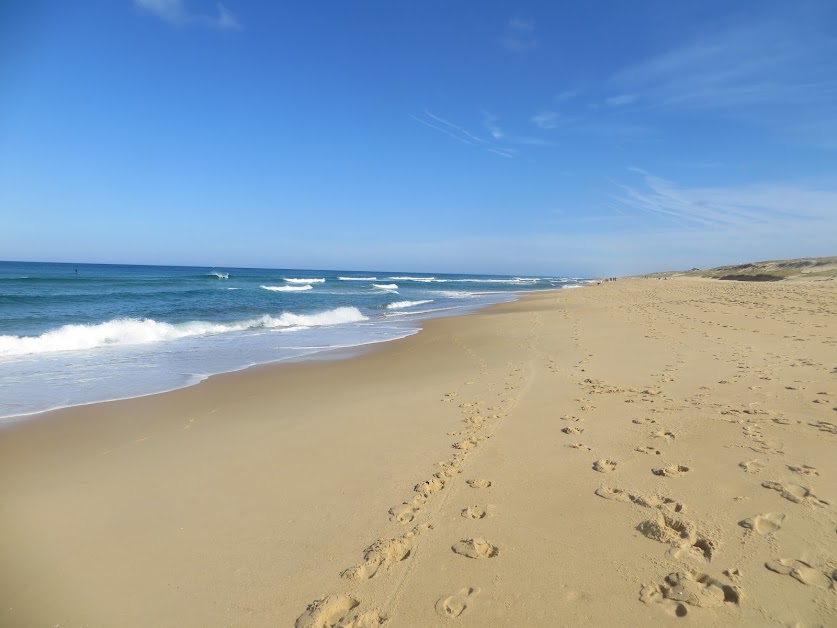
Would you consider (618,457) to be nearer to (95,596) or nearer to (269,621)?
(269,621)

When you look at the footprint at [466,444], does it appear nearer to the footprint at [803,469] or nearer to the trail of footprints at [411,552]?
the trail of footprints at [411,552]

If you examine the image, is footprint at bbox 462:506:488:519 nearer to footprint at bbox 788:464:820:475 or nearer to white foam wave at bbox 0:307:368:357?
footprint at bbox 788:464:820:475

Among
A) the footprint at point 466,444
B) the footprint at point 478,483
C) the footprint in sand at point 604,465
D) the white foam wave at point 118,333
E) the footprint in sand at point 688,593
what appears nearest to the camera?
the footprint in sand at point 688,593

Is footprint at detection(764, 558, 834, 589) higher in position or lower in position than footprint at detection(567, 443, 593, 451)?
higher

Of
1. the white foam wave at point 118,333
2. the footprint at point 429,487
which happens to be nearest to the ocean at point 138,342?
the white foam wave at point 118,333

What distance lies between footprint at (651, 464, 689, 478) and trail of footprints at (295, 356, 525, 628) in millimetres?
1477

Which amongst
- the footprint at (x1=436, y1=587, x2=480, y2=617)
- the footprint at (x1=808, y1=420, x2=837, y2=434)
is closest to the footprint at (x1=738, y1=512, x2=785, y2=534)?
the footprint at (x1=436, y1=587, x2=480, y2=617)

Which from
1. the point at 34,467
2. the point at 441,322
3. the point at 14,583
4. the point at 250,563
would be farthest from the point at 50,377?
the point at 441,322

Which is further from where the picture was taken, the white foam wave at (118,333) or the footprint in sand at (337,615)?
the white foam wave at (118,333)

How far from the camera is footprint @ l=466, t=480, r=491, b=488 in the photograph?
3813mm

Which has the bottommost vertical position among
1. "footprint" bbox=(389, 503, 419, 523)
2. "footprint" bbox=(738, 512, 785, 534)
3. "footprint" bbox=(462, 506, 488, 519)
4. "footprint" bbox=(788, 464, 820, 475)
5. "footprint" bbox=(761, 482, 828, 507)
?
"footprint" bbox=(389, 503, 419, 523)

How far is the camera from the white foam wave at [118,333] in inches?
446

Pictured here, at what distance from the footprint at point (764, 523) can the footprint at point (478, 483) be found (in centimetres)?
180

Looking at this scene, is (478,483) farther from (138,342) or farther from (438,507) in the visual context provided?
(138,342)
